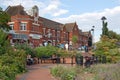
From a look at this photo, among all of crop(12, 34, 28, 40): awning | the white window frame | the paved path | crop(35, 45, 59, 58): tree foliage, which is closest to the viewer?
the paved path

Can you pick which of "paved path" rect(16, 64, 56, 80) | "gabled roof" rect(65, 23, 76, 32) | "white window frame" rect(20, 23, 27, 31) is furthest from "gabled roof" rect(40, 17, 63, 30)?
"paved path" rect(16, 64, 56, 80)

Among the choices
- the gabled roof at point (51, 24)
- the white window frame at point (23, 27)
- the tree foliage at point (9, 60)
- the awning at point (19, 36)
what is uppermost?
the gabled roof at point (51, 24)

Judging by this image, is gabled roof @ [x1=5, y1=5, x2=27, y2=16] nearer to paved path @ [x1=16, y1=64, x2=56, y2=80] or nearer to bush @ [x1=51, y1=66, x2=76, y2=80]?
paved path @ [x1=16, y1=64, x2=56, y2=80]

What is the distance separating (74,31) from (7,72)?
7485cm

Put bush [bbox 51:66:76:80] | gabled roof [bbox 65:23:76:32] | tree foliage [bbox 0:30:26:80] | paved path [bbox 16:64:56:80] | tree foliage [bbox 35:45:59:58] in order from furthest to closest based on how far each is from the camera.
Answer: gabled roof [bbox 65:23:76:32]
tree foliage [bbox 35:45:59:58]
paved path [bbox 16:64:56:80]
bush [bbox 51:66:76:80]
tree foliage [bbox 0:30:26:80]

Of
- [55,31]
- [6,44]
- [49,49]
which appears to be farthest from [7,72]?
[55,31]

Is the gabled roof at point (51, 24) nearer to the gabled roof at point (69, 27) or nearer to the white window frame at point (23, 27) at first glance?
the gabled roof at point (69, 27)

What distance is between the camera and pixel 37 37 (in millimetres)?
65375

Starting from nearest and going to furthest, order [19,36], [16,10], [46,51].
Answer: [46,51] → [19,36] → [16,10]

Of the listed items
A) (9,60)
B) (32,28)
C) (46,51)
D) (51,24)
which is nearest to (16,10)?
(32,28)

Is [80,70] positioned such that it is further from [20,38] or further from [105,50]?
[20,38]

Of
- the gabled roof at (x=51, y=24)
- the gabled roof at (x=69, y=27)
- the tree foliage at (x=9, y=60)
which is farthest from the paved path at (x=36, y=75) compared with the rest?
the gabled roof at (x=69, y=27)

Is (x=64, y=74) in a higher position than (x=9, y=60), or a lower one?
lower

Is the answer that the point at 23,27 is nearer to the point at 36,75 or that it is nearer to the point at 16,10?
the point at 16,10
